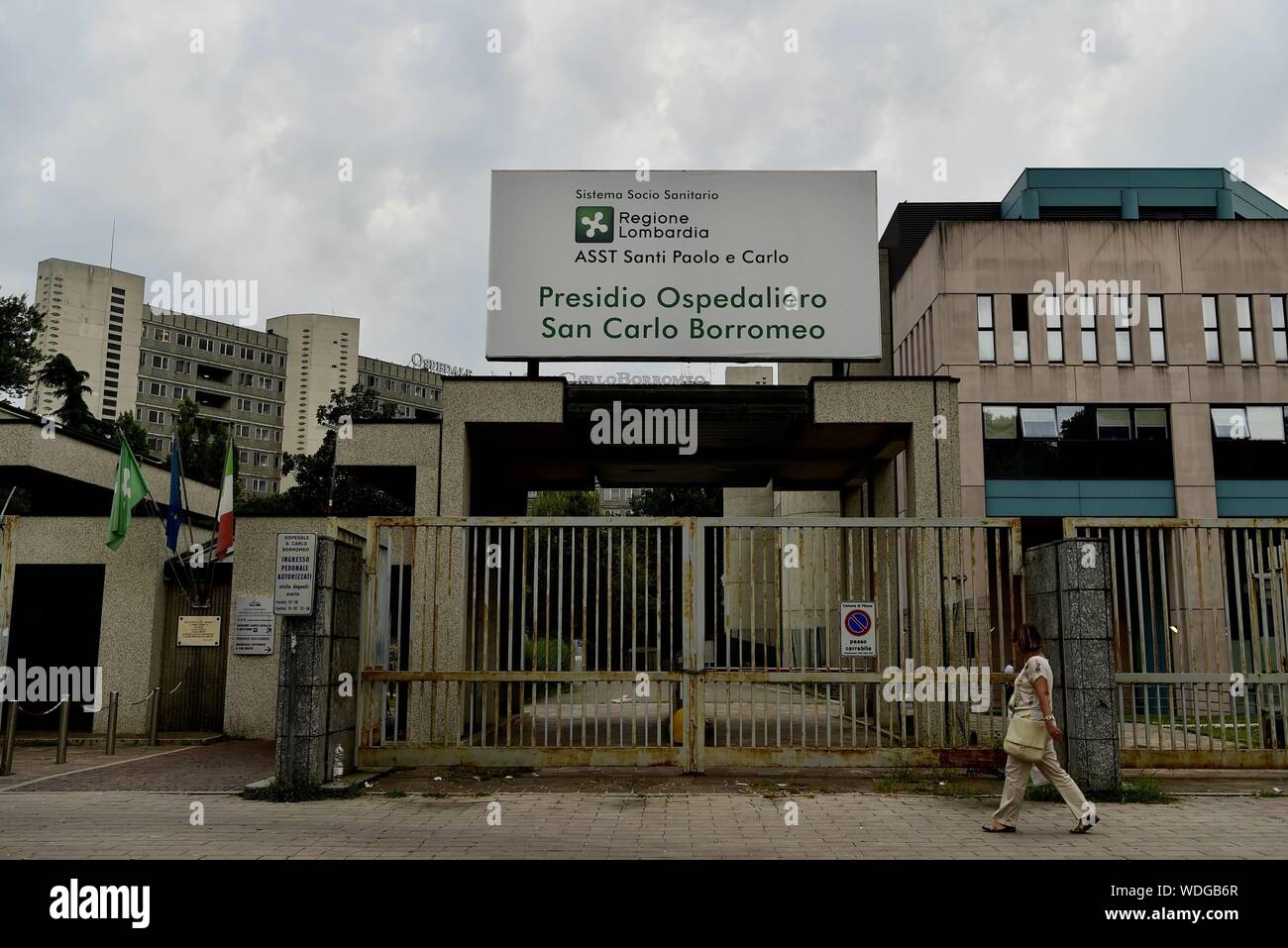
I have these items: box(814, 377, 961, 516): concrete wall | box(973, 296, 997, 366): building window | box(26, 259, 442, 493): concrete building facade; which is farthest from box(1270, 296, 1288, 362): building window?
box(26, 259, 442, 493): concrete building facade

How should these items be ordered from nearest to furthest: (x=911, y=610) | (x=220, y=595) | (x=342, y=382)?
(x=911, y=610)
(x=220, y=595)
(x=342, y=382)

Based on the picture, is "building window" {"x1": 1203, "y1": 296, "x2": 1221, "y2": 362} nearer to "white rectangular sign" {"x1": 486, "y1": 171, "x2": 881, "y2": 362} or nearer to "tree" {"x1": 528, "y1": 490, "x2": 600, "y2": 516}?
"white rectangular sign" {"x1": 486, "y1": 171, "x2": 881, "y2": 362}

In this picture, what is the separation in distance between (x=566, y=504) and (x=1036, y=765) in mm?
43440

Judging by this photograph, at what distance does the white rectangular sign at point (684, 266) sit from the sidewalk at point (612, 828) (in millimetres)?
7069

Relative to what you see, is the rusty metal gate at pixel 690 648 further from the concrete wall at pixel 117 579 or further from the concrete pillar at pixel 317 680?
the concrete wall at pixel 117 579

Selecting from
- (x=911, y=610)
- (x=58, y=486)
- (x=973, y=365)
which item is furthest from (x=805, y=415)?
(x=973, y=365)

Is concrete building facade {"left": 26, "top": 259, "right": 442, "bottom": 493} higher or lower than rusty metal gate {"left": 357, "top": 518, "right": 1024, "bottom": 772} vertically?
higher

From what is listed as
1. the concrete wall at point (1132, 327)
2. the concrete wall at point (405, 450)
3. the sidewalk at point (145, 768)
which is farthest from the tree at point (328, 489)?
the concrete wall at point (405, 450)

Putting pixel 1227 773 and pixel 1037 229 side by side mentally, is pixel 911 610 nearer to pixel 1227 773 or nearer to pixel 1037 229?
pixel 1227 773

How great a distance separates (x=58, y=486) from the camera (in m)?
19.8

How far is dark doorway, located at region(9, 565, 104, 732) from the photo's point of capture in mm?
19172

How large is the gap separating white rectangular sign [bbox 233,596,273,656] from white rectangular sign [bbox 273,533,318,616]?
6.81 m

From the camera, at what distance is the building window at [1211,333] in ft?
114
